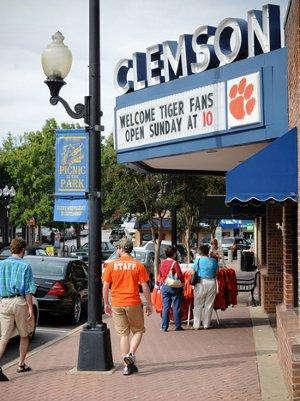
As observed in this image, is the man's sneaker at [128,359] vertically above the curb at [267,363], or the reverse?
the man's sneaker at [128,359]

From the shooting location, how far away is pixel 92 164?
28.2 ft

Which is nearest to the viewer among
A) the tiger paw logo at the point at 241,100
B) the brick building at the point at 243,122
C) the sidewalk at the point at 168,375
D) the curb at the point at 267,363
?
the curb at the point at 267,363

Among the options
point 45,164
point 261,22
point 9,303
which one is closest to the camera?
point 9,303

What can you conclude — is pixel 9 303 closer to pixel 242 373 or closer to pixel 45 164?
pixel 242 373

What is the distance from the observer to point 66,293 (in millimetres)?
13273

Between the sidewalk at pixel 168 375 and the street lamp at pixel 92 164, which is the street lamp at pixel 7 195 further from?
the street lamp at pixel 92 164

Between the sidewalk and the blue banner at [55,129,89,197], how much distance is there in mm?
2455

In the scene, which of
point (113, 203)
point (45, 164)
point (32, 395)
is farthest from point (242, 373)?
point (45, 164)

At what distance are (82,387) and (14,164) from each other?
44127 mm

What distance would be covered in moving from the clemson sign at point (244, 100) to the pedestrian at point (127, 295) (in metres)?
3.54

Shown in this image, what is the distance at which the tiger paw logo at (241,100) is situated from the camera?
1049 cm

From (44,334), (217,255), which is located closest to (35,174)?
(217,255)

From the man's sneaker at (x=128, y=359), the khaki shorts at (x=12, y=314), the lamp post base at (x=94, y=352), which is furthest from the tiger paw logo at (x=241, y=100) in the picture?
the khaki shorts at (x=12, y=314)

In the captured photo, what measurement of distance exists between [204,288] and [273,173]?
15.9 ft
